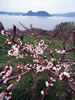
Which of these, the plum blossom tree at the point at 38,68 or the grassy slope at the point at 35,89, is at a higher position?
the plum blossom tree at the point at 38,68

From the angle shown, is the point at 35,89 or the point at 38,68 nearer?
the point at 38,68

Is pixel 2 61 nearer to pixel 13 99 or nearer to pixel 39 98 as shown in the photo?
pixel 13 99

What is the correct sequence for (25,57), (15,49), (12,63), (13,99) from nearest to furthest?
(15,49)
(13,99)
(12,63)
(25,57)

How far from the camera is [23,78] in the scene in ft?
9.94

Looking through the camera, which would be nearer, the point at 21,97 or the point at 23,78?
the point at 21,97

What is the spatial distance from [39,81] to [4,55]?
7.09ft

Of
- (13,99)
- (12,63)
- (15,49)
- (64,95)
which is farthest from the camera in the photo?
(12,63)

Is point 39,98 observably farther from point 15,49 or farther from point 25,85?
point 15,49

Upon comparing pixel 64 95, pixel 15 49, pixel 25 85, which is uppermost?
pixel 15 49

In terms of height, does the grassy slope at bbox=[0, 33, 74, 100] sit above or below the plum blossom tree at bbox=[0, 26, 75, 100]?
below

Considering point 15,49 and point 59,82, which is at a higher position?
point 15,49

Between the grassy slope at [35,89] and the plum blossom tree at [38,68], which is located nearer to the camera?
the plum blossom tree at [38,68]

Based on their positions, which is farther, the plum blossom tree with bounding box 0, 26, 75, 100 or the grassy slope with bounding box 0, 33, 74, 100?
the grassy slope with bounding box 0, 33, 74, 100

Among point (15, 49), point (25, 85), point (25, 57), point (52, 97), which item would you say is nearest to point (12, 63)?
point (25, 57)
